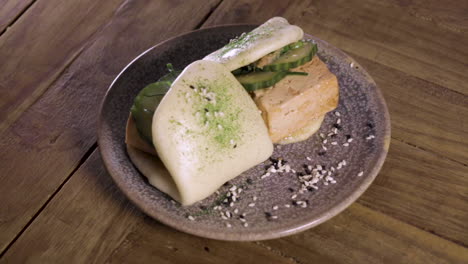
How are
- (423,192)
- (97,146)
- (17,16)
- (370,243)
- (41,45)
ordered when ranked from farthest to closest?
(17,16) → (41,45) → (97,146) → (423,192) → (370,243)

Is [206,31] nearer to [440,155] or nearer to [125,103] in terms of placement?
[125,103]

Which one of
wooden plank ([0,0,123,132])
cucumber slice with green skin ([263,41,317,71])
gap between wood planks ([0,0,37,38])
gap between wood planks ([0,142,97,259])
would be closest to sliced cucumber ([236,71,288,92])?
cucumber slice with green skin ([263,41,317,71])

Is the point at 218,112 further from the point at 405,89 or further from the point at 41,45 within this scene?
the point at 41,45

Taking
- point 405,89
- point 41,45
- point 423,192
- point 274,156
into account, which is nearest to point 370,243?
point 423,192

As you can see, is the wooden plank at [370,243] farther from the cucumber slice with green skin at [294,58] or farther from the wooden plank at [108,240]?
→ the cucumber slice with green skin at [294,58]

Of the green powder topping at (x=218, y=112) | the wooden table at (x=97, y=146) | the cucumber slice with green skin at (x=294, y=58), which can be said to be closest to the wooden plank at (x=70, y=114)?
the wooden table at (x=97, y=146)

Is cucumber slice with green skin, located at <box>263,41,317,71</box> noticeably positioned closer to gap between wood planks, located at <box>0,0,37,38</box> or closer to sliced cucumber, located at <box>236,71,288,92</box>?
Result: sliced cucumber, located at <box>236,71,288,92</box>
